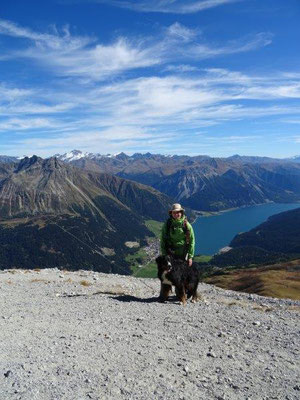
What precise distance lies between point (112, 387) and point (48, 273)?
20.1 m

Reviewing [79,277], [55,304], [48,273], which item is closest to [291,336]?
[55,304]

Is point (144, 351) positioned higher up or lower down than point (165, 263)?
lower down

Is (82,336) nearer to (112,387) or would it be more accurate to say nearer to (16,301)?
(112,387)

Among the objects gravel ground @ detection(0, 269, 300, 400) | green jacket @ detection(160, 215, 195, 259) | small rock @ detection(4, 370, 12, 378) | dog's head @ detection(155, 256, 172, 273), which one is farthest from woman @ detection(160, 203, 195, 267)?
small rock @ detection(4, 370, 12, 378)

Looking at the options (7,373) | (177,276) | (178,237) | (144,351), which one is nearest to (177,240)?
(178,237)

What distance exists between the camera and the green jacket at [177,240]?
1577cm

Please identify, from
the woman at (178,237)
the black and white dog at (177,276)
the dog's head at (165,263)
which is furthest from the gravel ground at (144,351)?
the woman at (178,237)

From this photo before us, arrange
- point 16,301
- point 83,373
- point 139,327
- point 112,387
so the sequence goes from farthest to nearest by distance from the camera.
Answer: point 16,301 → point 139,327 → point 83,373 → point 112,387

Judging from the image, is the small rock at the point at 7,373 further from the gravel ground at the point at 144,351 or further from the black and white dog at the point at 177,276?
the black and white dog at the point at 177,276

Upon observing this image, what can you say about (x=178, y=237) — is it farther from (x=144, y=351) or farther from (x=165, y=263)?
(x=144, y=351)

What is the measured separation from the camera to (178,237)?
15922 millimetres

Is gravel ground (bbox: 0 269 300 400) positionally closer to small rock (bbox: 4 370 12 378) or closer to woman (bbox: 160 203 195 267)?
small rock (bbox: 4 370 12 378)

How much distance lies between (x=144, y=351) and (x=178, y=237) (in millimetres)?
6398

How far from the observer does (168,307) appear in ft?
50.3
